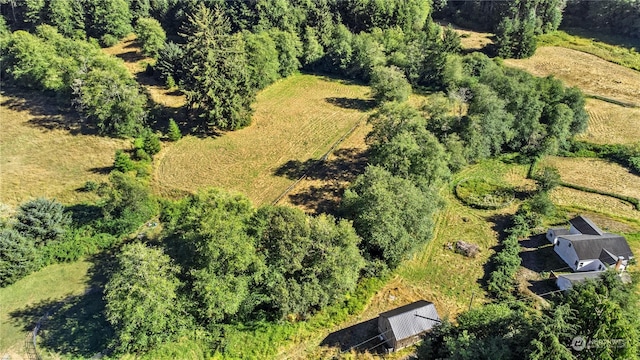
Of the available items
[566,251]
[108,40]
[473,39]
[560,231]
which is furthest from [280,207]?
[473,39]

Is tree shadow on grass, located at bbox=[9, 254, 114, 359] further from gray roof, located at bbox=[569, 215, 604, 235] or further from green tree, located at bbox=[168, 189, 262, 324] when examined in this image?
gray roof, located at bbox=[569, 215, 604, 235]

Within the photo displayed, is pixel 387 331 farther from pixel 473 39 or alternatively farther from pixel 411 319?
pixel 473 39

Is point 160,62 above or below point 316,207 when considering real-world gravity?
above

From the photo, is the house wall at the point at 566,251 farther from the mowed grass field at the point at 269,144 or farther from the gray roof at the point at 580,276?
the mowed grass field at the point at 269,144

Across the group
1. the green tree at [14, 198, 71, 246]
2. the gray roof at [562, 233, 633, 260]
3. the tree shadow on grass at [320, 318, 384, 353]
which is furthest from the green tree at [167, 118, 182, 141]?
the gray roof at [562, 233, 633, 260]

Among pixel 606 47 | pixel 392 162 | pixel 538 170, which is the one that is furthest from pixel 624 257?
pixel 606 47

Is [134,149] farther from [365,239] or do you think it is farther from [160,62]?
[365,239]

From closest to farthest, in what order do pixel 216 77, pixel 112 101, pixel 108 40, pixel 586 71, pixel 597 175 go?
pixel 597 175 → pixel 112 101 → pixel 216 77 → pixel 586 71 → pixel 108 40
